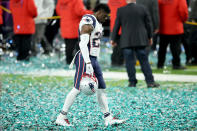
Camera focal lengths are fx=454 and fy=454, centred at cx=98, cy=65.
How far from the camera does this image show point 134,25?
907 cm

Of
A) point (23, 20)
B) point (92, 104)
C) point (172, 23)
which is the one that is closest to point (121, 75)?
point (172, 23)

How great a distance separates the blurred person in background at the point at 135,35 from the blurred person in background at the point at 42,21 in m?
6.57

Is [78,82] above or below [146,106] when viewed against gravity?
above

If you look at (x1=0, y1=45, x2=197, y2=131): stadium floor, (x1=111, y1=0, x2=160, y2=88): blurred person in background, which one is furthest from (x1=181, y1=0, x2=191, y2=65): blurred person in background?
(x1=111, y1=0, x2=160, y2=88): blurred person in background

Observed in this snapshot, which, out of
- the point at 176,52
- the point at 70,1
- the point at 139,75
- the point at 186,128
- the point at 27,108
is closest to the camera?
the point at 186,128

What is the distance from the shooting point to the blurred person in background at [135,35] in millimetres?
9039

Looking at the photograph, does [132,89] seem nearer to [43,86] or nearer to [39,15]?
[43,86]

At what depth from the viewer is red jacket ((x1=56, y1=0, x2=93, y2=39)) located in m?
12.9

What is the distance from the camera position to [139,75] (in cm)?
1114

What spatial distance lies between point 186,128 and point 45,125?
5.80 ft

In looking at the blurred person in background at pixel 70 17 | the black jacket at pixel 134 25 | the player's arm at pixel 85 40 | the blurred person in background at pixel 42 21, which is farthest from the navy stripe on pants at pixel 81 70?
the blurred person in background at pixel 42 21

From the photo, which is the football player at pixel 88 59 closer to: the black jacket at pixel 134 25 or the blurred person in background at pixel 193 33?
the black jacket at pixel 134 25

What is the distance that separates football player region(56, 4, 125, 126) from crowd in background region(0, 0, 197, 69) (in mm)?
4105

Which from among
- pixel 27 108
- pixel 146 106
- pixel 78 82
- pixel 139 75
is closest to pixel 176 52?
pixel 139 75
